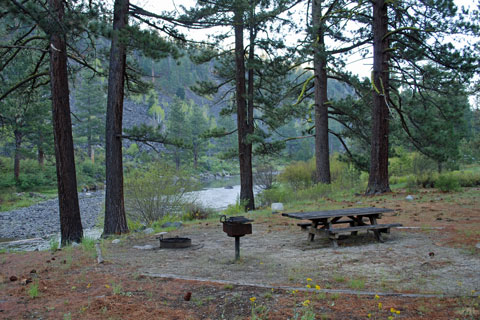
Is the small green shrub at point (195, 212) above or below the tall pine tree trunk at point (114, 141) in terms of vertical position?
below

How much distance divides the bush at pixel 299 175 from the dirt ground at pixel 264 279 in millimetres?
11617

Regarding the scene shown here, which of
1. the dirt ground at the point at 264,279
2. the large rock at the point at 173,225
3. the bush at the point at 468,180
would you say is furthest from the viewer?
the bush at the point at 468,180

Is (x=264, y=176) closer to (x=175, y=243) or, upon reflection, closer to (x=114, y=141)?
(x=114, y=141)

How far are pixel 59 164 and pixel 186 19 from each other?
→ 14.6 ft

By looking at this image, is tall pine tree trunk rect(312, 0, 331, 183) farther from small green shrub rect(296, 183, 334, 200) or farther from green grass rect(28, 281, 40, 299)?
green grass rect(28, 281, 40, 299)

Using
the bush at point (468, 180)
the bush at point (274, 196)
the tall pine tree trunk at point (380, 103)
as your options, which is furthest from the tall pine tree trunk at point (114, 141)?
the bush at point (468, 180)

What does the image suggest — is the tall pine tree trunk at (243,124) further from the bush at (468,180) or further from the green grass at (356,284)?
the green grass at (356,284)

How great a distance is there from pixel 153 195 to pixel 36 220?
32.4 ft

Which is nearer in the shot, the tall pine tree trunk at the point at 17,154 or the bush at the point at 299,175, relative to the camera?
the bush at the point at 299,175

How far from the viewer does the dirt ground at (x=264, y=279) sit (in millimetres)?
3436

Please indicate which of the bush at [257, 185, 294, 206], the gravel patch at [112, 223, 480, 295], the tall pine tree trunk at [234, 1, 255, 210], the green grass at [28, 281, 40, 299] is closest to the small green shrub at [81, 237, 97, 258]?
the gravel patch at [112, 223, 480, 295]

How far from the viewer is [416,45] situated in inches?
480

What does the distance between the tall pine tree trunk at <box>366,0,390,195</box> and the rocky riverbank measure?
1164cm

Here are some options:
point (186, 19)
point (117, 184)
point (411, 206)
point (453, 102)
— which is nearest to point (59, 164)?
point (117, 184)
